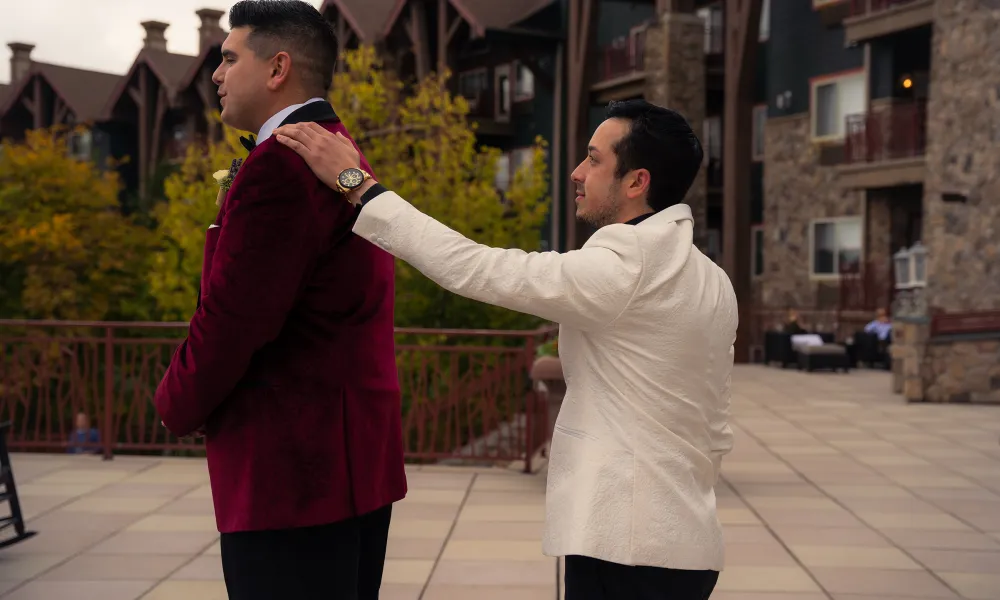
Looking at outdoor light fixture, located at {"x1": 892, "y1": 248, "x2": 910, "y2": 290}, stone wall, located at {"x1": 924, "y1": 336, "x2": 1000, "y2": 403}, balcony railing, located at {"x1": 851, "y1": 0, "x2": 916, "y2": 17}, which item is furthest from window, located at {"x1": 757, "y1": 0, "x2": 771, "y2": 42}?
stone wall, located at {"x1": 924, "y1": 336, "x2": 1000, "y2": 403}

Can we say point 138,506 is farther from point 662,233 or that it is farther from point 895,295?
point 895,295

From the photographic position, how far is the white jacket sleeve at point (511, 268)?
7.35 feet

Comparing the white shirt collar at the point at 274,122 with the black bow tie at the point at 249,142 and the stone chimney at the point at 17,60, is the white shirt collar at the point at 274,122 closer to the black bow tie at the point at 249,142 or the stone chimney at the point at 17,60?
the black bow tie at the point at 249,142

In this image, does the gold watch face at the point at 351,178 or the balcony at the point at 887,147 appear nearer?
the gold watch face at the point at 351,178

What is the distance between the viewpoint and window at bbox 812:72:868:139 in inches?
924

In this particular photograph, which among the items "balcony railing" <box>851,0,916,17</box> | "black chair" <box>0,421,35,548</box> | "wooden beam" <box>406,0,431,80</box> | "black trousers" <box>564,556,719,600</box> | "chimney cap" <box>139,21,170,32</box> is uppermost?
"chimney cap" <box>139,21,170,32</box>

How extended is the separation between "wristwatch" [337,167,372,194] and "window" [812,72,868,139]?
2251cm

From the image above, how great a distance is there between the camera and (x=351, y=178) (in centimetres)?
229

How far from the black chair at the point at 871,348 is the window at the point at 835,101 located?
534 cm

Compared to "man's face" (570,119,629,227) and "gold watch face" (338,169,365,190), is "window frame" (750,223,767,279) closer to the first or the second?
"man's face" (570,119,629,227)

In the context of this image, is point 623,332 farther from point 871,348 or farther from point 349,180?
point 871,348

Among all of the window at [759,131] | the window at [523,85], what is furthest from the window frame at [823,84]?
the window at [523,85]

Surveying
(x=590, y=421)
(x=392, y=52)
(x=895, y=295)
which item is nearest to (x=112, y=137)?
(x=392, y=52)

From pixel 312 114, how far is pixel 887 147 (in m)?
20.8
